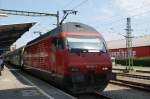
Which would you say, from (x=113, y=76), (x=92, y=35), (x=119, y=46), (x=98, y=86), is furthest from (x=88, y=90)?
(x=119, y=46)

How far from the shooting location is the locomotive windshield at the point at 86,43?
1455 cm

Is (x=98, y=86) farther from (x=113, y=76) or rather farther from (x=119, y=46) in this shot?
(x=119, y=46)

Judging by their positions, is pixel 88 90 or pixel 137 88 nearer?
pixel 88 90

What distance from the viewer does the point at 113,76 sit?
50.5 ft

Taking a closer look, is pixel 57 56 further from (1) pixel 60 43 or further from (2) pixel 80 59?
(2) pixel 80 59

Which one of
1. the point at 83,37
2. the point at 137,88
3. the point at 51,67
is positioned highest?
the point at 83,37

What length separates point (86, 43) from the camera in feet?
48.6

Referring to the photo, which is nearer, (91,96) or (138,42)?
(91,96)

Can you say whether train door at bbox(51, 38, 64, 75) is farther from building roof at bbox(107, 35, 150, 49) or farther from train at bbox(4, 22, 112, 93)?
building roof at bbox(107, 35, 150, 49)

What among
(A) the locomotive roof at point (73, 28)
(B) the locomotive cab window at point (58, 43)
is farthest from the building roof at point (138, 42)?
(B) the locomotive cab window at point (58, 43)

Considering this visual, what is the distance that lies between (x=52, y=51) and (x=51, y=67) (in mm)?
820

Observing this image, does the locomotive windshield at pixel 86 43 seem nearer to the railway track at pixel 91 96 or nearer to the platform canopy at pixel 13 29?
the railway track at pixel 91 96

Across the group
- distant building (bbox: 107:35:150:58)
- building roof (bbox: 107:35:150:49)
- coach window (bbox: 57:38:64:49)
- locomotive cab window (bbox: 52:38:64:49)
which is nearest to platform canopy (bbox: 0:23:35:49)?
locomotive cab window (bbox: 52:38:64:49)

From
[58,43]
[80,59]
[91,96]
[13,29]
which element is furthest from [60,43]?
[13,29]
